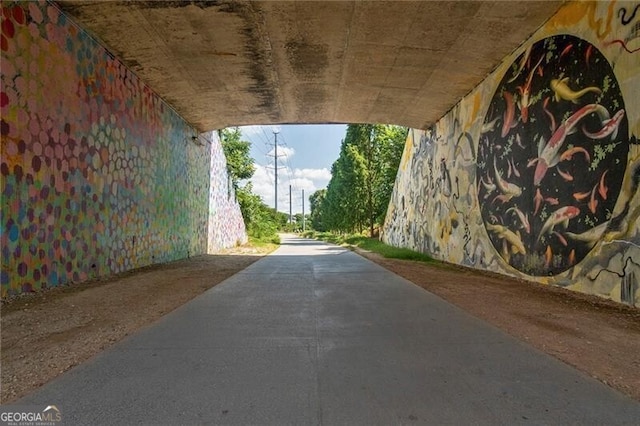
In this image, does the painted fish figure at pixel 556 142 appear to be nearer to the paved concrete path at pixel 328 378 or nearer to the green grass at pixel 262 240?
the paved concrete path at pixel 328 378

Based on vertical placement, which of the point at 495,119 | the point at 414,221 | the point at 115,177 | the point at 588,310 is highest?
the point at 495,119

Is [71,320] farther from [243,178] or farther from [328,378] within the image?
[243,178]

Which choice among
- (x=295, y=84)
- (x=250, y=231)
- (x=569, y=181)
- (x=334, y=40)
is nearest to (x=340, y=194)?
(x=250, y=231)

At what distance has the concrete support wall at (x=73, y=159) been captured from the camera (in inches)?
291

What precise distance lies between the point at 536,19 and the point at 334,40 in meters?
5.00

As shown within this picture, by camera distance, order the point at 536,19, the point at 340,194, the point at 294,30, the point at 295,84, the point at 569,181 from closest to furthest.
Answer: the point at 569,181 → the point at 536,19 → the point at 294,30 → the point at 295,84 → the point at 340,194

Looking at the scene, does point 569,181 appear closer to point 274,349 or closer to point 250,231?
point 274,349

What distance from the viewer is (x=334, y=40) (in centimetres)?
1116

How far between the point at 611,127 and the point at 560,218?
87.9 inches

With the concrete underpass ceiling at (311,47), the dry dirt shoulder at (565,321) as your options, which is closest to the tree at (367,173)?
the concrete underpass ceiling at (311,47)

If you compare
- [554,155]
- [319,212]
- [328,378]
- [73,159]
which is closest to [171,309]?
[328,378]

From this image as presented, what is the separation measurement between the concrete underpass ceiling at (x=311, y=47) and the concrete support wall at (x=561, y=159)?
1.15 metres
